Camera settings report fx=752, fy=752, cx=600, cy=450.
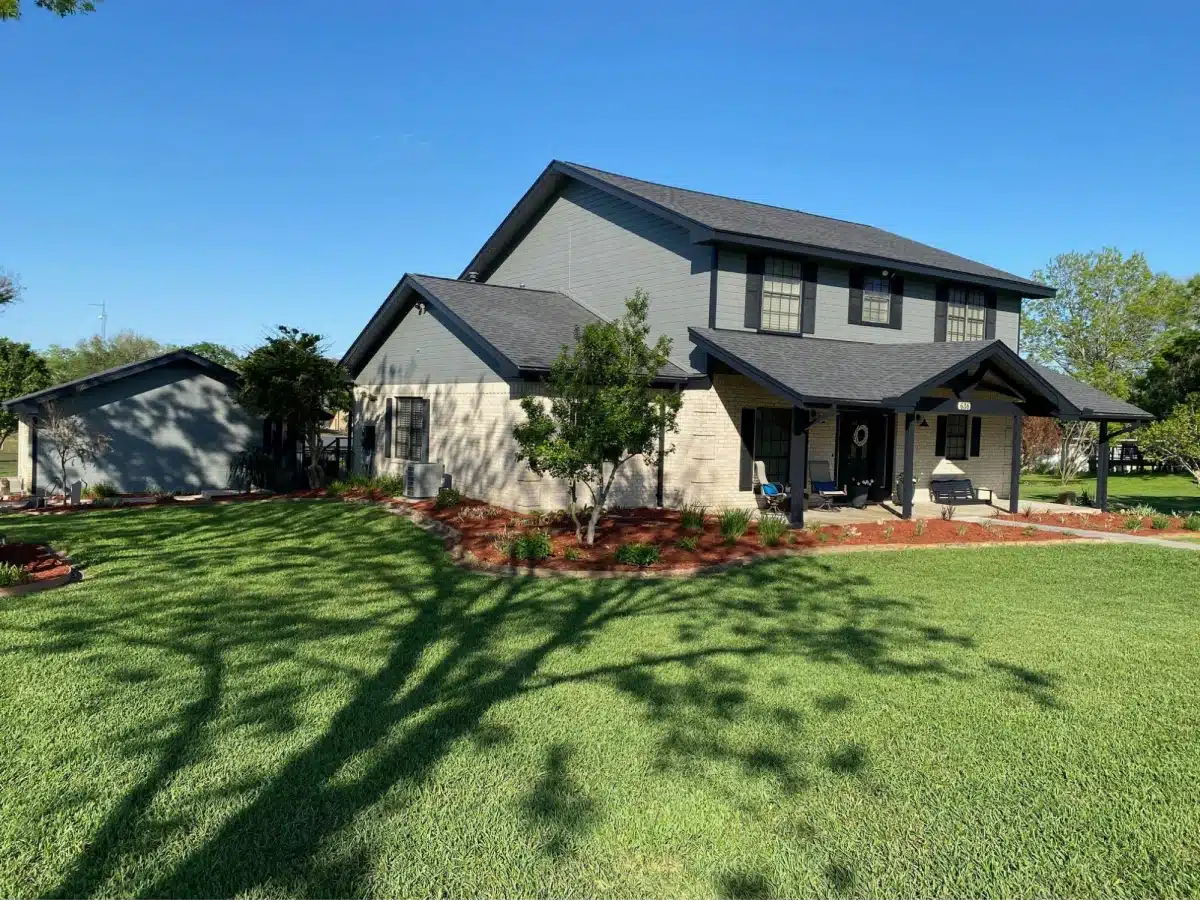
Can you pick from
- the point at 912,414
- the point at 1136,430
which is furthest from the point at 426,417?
the point at 1136,430

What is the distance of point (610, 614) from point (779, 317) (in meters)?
11.2

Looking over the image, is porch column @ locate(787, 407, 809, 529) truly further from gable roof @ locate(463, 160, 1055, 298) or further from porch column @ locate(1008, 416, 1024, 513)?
porch column @ locate(1008, 416, 1024, 513)

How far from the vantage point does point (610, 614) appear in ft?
26.5

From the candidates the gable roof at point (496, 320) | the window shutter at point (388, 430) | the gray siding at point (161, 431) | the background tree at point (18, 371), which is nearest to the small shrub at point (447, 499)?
the gable roof at point (496, 320)

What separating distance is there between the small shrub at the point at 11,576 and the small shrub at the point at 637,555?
7.05 m

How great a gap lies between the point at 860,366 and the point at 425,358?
33.5 feet

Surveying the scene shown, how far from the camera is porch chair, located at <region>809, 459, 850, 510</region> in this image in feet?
54.3

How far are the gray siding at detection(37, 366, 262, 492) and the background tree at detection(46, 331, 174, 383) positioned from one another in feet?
147

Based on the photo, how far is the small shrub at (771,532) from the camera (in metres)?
12.2

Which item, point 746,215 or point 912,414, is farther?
point 746,215

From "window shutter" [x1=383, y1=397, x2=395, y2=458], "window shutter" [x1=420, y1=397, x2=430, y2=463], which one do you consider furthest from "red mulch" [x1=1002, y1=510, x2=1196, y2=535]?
"window shutter" [x1=383, y1=397, x2=395, y2=458]

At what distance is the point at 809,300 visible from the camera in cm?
1772

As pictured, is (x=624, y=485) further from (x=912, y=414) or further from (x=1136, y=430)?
(x=1136, y=430)

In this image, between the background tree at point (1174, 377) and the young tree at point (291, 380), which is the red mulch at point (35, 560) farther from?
the background tree at point (1174, 377)
